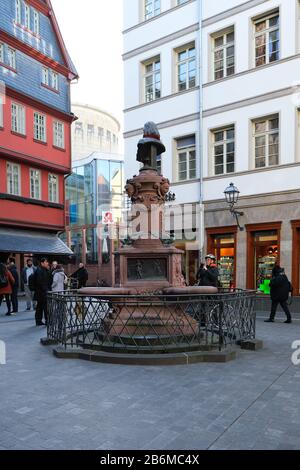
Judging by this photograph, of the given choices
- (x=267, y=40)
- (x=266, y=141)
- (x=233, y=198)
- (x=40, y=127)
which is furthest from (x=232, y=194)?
(x=40, y=127)

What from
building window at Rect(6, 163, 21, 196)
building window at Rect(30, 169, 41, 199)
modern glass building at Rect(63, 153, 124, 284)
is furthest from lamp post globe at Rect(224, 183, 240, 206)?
modern glass building at Rect(63, 153, 124, 284)

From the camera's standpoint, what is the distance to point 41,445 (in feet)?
11.8

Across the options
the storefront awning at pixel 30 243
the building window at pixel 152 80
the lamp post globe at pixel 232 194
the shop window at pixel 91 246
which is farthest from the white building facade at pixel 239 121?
the shop window at pixel 91 246

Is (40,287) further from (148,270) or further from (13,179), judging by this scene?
(13,179)

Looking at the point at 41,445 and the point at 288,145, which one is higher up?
the point at 288,145

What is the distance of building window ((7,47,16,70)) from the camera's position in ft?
69.6

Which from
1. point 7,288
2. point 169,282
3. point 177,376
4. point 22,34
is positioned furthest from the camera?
point 22,34

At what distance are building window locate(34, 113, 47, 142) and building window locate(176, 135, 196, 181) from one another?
8.97 metres

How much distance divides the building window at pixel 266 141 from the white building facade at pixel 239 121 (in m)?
0.04

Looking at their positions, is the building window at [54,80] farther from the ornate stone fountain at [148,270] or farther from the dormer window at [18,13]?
the ornate stone fountain at [148,270]

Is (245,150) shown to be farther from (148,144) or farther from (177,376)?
(177,376)

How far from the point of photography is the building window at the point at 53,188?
79.7 ft

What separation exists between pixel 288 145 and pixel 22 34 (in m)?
16.1

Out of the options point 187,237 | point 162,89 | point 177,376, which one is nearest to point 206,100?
point 162,89
